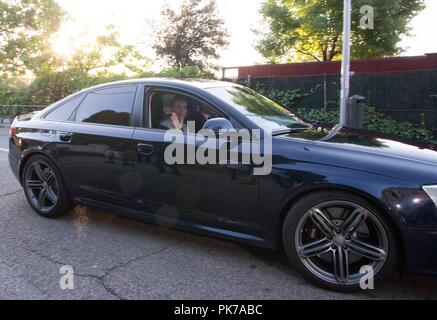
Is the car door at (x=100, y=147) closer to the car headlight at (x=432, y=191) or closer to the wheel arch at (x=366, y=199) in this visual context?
the wheel arch at (x=366, y=199)

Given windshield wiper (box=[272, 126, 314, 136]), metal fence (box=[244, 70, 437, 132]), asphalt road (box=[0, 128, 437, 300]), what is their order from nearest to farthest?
asphalt road (box=[0, 128, 437, 300]), windshield wiper (box=[272, 126, 314, 136]), metal fence (box=[244, 70, 437, 132])

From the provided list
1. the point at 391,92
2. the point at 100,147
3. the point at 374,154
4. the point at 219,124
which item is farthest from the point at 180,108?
the point at 391,92

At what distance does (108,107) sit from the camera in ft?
13.8

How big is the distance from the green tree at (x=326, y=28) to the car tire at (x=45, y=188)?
1803cm

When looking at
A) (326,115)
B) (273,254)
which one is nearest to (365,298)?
(273,254)

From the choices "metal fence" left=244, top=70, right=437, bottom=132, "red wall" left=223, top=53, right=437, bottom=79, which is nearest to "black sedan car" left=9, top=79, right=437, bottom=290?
"metal fence" left=244, top=70, right=437, bottom=132

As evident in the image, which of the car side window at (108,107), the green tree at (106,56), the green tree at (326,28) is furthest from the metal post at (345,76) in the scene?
the green tree at (106,56)

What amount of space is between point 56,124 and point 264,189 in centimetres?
252

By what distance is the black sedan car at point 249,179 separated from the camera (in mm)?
2773

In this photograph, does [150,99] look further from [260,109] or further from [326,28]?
[326,28]

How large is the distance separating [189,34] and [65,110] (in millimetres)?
37525

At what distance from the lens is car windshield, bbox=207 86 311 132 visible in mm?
3559

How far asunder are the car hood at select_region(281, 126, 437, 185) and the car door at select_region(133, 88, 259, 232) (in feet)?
1.73

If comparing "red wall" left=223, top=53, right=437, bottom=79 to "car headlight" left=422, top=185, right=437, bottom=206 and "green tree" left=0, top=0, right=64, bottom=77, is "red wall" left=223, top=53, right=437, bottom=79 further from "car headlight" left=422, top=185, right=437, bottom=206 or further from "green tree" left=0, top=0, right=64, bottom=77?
"green tree" left=0, top=0, right=64, bottom=77
